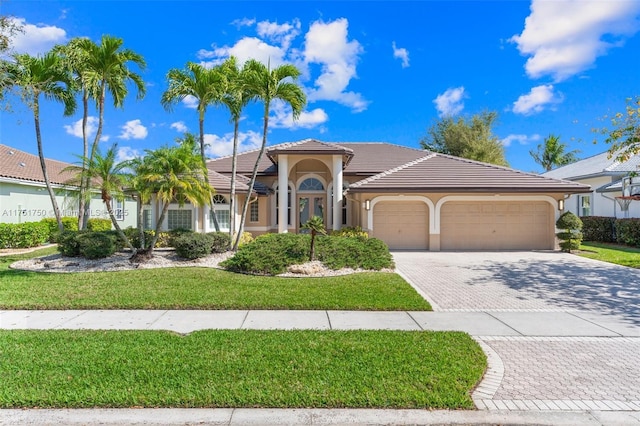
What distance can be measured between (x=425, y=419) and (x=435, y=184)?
44.7 ft

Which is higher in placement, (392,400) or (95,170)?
(95,170)

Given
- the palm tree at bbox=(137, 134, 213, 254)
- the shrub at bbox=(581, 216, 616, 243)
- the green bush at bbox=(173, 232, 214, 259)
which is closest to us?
the palm tree at bbox=(137, 134, 213, 254)

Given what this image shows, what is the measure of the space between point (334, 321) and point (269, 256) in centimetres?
486

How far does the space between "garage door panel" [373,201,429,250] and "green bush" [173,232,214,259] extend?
7.99m

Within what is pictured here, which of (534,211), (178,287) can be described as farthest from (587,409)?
(534,211)

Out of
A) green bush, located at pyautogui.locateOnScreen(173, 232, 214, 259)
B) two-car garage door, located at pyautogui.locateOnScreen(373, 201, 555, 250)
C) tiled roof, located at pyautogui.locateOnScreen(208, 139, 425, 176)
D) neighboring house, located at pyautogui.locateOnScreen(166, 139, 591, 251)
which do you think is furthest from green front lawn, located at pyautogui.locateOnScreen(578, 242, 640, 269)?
green bush, located at pyautogui.locateOnScreen(173, 232, 214, 259)

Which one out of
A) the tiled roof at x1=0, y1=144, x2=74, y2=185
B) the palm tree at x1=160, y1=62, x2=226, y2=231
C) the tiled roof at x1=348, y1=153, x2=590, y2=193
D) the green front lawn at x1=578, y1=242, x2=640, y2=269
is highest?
the palm tree at x1=160, y1=62, x2=226, y2=231

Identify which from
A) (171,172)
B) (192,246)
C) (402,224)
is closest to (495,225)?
(402,224)

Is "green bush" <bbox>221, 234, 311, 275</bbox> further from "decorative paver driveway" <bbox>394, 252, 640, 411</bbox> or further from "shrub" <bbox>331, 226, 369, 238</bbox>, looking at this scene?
"shrub" <bbox>331, 226, 369, 238</bbox>

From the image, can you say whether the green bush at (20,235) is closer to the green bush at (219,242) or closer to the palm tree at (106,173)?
the palm tree at (106,173)

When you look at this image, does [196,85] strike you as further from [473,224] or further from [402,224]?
[473,224]

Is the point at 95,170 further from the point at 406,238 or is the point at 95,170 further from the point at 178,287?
the point at 406,238

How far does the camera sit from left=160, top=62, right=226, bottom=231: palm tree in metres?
12.7

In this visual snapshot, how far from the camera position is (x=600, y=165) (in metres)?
23.5
